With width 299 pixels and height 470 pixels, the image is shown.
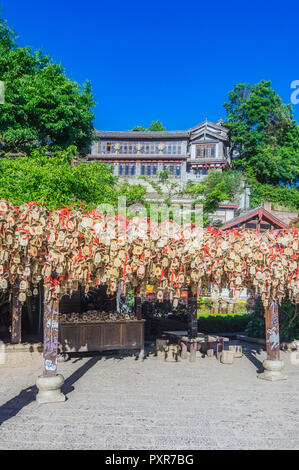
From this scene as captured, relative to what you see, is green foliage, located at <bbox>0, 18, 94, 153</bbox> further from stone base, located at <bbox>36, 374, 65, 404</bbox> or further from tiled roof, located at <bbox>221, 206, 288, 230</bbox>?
stone base, located at <bbox>36, 374, 65, 404</bbox>

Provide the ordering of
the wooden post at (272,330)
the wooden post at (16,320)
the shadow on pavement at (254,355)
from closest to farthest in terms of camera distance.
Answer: the wooden post at (272,330) < the shadow on pavement at (254,355) < the wooden post at (16,320)

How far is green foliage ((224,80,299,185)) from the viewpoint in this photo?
4591 centimetres

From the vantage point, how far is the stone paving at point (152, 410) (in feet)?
18.5

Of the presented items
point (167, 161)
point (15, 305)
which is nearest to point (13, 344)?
point (15, 305)

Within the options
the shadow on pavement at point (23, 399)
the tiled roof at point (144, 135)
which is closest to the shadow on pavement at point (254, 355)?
the shadow on pavement at point (23, 399)

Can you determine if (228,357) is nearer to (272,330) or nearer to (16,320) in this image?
(272,330)

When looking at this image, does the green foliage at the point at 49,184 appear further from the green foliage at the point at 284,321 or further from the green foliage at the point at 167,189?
the green foliage at the point at 167,189

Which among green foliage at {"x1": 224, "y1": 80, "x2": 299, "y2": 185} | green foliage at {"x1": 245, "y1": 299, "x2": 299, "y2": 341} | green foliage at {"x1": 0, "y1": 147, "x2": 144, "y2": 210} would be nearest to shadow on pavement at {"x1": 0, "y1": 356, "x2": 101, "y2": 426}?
green foliage at {"x1": 0, "y1": 147, "x2": 144, "y2": 210}

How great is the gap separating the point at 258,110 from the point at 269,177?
811 cm

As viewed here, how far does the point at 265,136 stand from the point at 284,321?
37859mm

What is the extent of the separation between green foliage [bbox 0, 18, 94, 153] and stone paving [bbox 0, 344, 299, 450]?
1544 centimetres

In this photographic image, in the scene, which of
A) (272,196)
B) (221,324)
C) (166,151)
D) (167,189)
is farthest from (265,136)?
(221,324)

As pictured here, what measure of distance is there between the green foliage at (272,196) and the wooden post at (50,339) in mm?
39278

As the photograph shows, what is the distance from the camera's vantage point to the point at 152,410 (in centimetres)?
704
